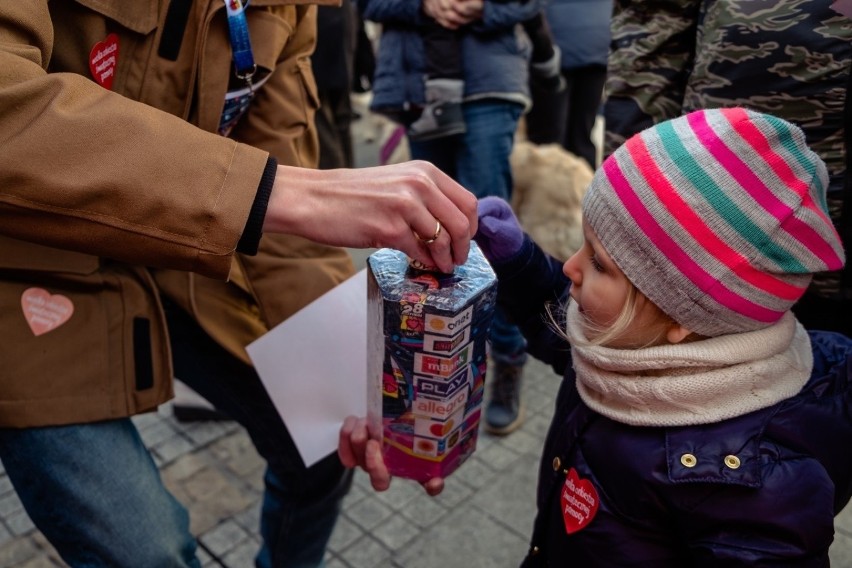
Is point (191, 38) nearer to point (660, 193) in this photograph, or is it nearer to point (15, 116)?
point (15, 116)

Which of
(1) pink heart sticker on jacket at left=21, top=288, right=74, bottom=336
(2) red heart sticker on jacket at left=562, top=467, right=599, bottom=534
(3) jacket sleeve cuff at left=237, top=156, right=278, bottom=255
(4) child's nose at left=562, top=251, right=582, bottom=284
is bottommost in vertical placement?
(2) red heart sticker on jacket at left=562, top=467, right=599, bottom=534

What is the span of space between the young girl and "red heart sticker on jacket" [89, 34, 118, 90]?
903 millimetres

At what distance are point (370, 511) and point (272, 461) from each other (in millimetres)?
948

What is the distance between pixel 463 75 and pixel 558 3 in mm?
1765

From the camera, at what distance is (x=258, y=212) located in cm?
126

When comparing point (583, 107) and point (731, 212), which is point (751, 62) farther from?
point (583, 107)

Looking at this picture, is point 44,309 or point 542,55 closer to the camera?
point 44,309

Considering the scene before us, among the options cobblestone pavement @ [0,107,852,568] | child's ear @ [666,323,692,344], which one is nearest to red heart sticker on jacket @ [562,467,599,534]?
child's ear @ [666,323,692,344]

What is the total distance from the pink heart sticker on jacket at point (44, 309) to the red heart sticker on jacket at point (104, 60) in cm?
41

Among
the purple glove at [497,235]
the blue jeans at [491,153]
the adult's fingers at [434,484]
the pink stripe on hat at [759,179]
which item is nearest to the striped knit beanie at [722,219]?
the pink stripe on hat at [759,179]

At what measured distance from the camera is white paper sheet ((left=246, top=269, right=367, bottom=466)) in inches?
68.9

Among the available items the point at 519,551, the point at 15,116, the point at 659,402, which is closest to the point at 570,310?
the point at 659,402

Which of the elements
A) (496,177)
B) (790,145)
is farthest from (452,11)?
(790,145)

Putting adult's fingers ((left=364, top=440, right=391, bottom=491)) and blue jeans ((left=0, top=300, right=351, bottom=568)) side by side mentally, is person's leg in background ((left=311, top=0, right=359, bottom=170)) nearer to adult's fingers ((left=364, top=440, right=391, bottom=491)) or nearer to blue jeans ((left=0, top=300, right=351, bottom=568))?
blue jeans ((left=0, top=300, right=351, bottom=568))
